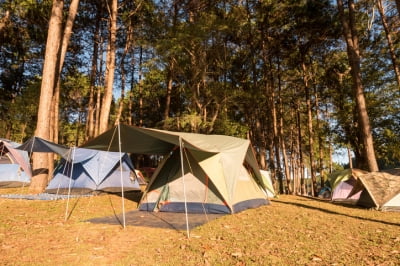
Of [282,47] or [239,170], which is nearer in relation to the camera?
[239,170]

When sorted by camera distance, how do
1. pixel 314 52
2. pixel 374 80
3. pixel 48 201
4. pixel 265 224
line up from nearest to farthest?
pixel 265 224
pixel 48 201
pixel 374 80
pixel 314 52

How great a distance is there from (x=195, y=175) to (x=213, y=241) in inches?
109

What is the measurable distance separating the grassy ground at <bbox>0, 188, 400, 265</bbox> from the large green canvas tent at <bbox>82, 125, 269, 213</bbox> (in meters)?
0.78

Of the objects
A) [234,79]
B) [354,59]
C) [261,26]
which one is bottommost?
[354,59]

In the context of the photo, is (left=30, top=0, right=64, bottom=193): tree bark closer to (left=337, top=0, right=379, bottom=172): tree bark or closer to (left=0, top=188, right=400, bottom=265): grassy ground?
(left=0, top=188, right=400, bottom=265): grassy ground

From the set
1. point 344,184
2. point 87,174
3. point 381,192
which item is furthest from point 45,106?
point 344,184

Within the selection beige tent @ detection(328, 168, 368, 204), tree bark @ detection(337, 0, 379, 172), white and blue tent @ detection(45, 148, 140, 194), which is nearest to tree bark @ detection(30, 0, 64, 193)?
white and blue tent @ detection(45, 148, 140, 194)

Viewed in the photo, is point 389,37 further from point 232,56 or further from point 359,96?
point 232,56

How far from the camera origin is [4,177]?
11734 millimetres

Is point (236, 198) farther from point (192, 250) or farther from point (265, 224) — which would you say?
point (192, 250)

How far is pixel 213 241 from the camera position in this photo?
4367 millimetres

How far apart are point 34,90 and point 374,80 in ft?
65.4

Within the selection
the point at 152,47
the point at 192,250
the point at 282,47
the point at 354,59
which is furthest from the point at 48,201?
the point at 282,47

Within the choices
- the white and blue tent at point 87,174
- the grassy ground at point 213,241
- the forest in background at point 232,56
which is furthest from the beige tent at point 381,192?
the white and blue tent at point 87,174
